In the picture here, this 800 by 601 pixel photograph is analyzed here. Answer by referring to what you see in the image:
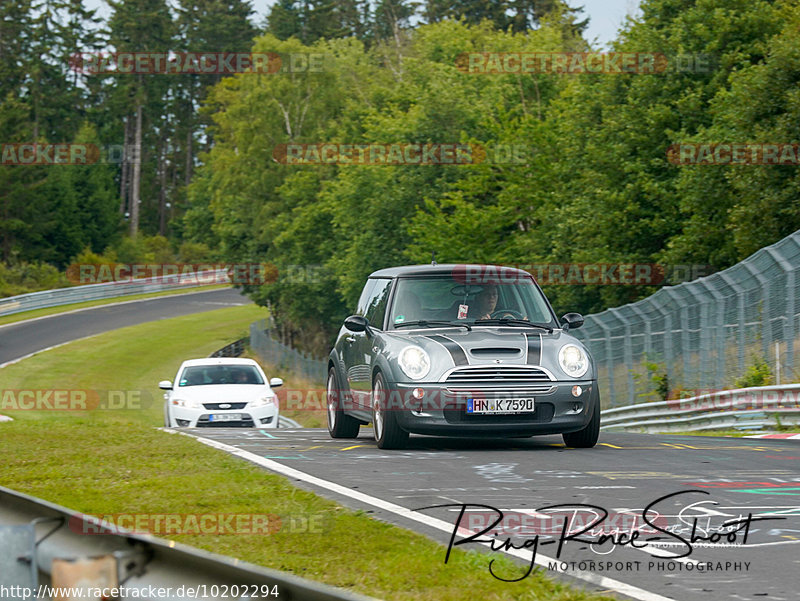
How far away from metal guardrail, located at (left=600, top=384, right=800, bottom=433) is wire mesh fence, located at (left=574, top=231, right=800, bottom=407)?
888 mm

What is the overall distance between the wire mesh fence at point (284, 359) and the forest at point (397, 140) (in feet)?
13.5

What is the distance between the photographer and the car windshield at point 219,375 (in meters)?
20.8

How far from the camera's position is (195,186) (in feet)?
310

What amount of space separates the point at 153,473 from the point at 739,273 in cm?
1165

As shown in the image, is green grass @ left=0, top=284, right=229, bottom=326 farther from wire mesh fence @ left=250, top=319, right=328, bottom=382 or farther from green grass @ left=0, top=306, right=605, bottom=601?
green grass @ left=0, top=306, right=605, bottom=601

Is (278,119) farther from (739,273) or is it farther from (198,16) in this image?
(739,273)

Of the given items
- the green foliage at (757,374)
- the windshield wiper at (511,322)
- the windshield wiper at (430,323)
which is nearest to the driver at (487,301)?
the windshield wiper at (511,322)

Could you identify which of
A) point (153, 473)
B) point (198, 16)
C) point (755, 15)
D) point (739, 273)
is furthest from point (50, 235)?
point (153, 473)

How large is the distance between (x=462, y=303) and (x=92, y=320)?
5701 centimetres

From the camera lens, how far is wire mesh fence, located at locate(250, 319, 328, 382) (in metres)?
50.4

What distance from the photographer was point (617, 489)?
8.03 metres

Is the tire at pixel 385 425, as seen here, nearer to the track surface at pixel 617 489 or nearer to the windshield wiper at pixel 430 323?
the track surface at pixel 617 489

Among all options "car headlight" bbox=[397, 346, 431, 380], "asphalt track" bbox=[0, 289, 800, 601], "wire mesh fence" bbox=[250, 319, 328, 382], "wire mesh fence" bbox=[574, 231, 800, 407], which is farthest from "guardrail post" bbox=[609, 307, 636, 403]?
"wire mesh fence" bbox=[250, 319, 328, 382]

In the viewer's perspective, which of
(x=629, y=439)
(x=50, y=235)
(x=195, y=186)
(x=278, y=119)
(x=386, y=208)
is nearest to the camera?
(x=629, y=439)
